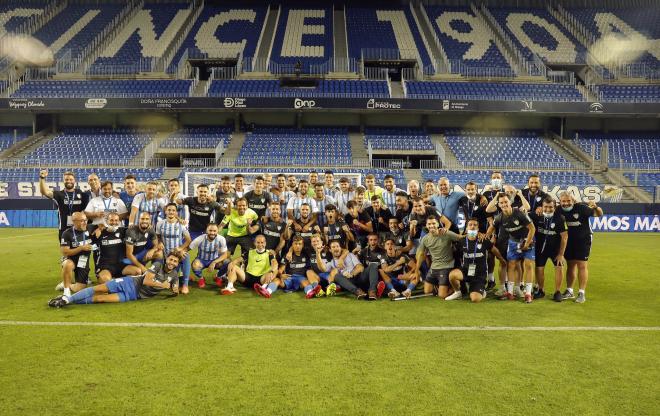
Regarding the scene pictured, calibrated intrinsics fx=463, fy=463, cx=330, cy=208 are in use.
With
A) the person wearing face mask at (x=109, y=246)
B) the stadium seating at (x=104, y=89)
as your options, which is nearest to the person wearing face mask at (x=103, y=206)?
the person wearing face mask at (x=109, y=246)

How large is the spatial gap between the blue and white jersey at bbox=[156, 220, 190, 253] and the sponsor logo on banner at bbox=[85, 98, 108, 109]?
25390 millimetres

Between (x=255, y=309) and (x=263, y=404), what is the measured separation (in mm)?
3459

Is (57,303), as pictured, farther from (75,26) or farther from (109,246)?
(75,26)

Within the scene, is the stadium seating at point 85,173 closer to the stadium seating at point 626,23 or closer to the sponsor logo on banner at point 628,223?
the sponsor logo on banner at point 628,223

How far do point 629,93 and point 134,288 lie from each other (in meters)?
35.6

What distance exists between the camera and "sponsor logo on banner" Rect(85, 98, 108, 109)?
3042 centimetres

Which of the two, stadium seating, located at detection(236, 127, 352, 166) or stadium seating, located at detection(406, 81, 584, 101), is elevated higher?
stadium seating, located at detection(406, 81, 584, 101)

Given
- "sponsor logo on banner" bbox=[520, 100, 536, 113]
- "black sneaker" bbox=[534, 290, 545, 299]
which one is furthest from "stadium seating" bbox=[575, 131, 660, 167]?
"black sneaker" bbox=[534, 290, 545, 299]

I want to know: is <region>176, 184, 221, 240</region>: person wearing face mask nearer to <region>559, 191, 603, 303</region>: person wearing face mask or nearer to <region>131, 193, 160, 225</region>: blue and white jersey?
<region>131, 193, 160, 225</region>: blue and white jersey

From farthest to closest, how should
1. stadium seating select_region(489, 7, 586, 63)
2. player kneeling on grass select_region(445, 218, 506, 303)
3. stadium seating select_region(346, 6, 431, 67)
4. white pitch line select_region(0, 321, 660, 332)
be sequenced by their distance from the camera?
stadium seating select_region(346, 6, 431, 67) → stadium seating select_region(489, 7, 586, 63) → player kneeling on grass select_region(445, 218, 506, 303) → white pitch line select_region(0, 321, 660, 332)

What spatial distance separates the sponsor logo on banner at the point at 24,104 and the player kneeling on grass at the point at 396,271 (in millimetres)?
30546

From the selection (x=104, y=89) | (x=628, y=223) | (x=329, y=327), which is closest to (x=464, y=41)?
(x=628, y=223)

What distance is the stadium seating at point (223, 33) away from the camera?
36750 mm

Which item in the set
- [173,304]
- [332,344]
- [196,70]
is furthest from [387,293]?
[196,70]
